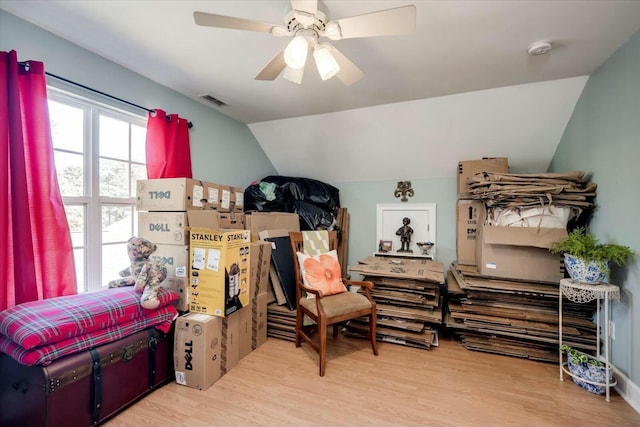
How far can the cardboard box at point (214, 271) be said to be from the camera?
2090 mm

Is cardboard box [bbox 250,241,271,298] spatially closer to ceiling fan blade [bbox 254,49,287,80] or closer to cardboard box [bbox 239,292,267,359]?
cardboard box [bbox 239,292,267,359]

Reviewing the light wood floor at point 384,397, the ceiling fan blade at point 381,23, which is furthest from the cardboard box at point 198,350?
the ceiling fan blade at point 381,23

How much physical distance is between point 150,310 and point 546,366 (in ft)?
10.1

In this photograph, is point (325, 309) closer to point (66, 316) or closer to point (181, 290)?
point (181, 290)

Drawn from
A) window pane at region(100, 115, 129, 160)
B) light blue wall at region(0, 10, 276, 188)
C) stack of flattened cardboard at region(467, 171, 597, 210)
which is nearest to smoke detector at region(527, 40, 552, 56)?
stack of flattened cardboard at region(467, 171, 597, 210)

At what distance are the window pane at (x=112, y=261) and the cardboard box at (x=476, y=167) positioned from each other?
337 centimetres

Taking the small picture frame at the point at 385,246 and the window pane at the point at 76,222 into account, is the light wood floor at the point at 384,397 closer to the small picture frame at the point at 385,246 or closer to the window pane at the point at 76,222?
the window pane at the point at 76,222

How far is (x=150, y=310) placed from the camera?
195cm

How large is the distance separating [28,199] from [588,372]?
12.7 ft

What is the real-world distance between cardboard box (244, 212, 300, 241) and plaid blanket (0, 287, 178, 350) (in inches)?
50.8

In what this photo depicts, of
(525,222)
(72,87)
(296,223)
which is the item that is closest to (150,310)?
(72,87)

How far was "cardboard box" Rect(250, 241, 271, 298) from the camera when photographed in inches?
102

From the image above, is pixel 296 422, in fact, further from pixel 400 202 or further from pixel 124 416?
pixel 400 202

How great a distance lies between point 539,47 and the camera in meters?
2.01
